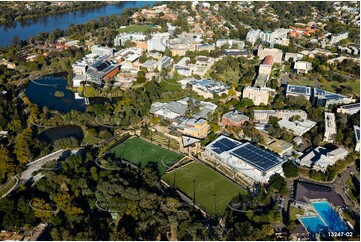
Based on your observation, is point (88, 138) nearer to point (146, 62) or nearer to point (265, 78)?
point (146, 62)

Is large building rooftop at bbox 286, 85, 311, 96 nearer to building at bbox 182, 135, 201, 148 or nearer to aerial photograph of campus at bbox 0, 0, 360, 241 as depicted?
aerial photograph of campus at bbox 0, 0, 360, 241

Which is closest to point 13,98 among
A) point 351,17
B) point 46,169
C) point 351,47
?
point 46,169

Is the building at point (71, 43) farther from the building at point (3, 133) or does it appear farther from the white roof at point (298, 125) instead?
the white roof at point (298, 125)

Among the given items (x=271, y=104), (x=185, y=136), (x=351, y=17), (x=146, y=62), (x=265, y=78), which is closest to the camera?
(x=185, y=136)

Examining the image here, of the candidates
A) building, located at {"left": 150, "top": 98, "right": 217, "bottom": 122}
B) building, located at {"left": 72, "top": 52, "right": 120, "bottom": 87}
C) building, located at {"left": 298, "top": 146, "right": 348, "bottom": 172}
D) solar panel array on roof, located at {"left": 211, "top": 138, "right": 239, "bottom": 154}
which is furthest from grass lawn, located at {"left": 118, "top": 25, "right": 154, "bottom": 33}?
building, located at {"left": 298, "top": 146, "right": 348, "bottom": 172}

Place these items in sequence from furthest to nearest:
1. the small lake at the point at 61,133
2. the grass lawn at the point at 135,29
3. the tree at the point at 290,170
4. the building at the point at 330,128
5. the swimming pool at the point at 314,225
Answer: the grass lawn at the point at 135,29
the small lake at the point at 61,133
the building at the point at 330,128
the tree at the point at 290,170
the swimming pool at the point at 314,225

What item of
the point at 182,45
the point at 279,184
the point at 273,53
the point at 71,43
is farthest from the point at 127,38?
the point at 279,184

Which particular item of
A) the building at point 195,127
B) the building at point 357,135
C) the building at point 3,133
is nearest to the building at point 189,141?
the building at point 195,127
